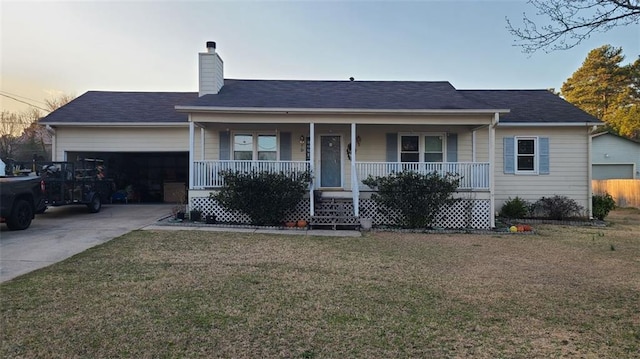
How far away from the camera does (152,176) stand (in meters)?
17.7

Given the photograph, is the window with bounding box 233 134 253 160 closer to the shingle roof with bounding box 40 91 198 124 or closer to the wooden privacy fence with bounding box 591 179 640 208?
the shingle roof with bounding box 40 91 198 124

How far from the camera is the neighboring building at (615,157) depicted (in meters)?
23.9

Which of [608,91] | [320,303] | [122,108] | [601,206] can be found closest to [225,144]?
[122,108]

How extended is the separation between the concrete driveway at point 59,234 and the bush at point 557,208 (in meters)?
12.4

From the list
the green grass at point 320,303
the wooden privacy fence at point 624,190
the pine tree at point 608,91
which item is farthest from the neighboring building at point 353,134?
the pine tree at point 608,91

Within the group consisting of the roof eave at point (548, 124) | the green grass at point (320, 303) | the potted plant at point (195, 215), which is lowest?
the green grass at point (320, 303)

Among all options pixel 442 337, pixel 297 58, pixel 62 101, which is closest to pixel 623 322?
pixel 442 337

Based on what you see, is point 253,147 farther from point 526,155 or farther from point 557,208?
point 557,208

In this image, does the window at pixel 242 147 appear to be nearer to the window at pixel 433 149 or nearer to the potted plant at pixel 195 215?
the potted plant at pixel 195 215

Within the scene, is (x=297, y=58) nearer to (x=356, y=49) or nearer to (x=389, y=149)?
(x=356, y=49)

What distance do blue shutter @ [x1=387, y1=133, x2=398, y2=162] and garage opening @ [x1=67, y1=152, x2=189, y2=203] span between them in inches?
353

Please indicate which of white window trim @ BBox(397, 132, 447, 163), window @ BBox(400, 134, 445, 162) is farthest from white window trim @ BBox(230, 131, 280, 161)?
window @ BBox(400, 134, 445, 162)

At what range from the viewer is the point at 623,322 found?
12.9 feet

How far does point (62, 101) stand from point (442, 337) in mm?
41629
